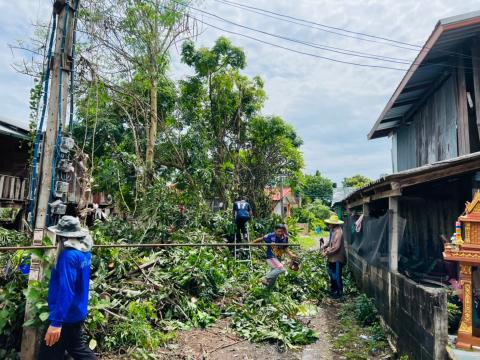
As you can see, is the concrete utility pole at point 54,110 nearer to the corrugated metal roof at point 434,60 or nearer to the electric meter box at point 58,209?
the electric meter box at point 58,209

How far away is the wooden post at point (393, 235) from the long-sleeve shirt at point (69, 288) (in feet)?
15.4

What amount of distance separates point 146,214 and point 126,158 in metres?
2.75

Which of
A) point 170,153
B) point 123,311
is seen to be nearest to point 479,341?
point 123,311

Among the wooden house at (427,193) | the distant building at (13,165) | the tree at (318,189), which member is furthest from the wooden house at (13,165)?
the tree at (318,189)

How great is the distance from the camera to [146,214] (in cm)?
1001

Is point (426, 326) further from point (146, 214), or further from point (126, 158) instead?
point (126, 158)

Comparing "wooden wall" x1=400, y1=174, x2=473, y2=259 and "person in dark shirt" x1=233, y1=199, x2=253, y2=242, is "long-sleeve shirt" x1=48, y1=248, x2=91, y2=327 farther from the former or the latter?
"person in dark shirt" x1=233, y1=199, x2=253, y2=242

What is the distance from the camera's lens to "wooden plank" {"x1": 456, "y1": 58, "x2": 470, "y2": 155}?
7.46 meters

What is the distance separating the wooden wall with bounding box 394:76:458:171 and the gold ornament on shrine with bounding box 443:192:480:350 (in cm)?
411

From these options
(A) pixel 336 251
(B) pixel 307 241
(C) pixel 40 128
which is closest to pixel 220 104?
(A) pixel 336 251

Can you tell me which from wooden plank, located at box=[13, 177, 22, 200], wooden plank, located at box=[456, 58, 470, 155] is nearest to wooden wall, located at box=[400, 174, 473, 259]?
wooden plank, located at box=[456, 58, 470, 155]

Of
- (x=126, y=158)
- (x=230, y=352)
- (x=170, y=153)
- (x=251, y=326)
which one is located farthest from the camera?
(x=170, y=153)

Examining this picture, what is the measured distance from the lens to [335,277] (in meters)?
8.55

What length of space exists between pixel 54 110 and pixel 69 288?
2.54m
